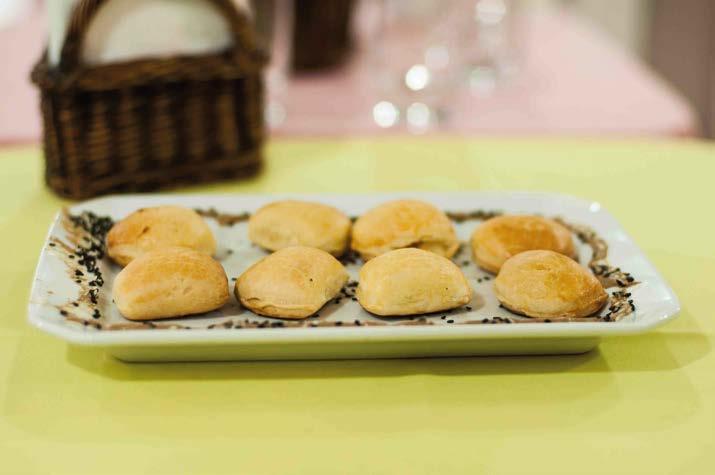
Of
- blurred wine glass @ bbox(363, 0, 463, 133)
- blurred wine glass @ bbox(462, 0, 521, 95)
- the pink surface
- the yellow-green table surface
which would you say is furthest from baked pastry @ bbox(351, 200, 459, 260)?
blurred wine glass @ bbox(462, 0, 521, 95)

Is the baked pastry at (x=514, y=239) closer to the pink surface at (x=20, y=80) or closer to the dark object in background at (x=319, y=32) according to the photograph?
the pink surface at (x=20, y=80)

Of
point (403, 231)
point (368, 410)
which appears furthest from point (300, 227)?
point (368, 410)

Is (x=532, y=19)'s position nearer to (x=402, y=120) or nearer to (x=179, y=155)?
(x=402, y=120)

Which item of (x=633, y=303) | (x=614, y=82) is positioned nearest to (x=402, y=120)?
(x=614, y=82)

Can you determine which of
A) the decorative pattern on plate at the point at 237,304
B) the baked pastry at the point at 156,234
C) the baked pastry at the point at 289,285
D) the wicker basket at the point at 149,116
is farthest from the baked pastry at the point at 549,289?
the wicker basket at the point at 149,116

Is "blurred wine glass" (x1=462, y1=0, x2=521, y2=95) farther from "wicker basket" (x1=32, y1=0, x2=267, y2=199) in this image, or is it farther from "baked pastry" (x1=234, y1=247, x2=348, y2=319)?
"baked pastry" (x1=234, y1=247, x2=348, y2=319)

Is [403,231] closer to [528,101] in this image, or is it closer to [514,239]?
[514,239]
